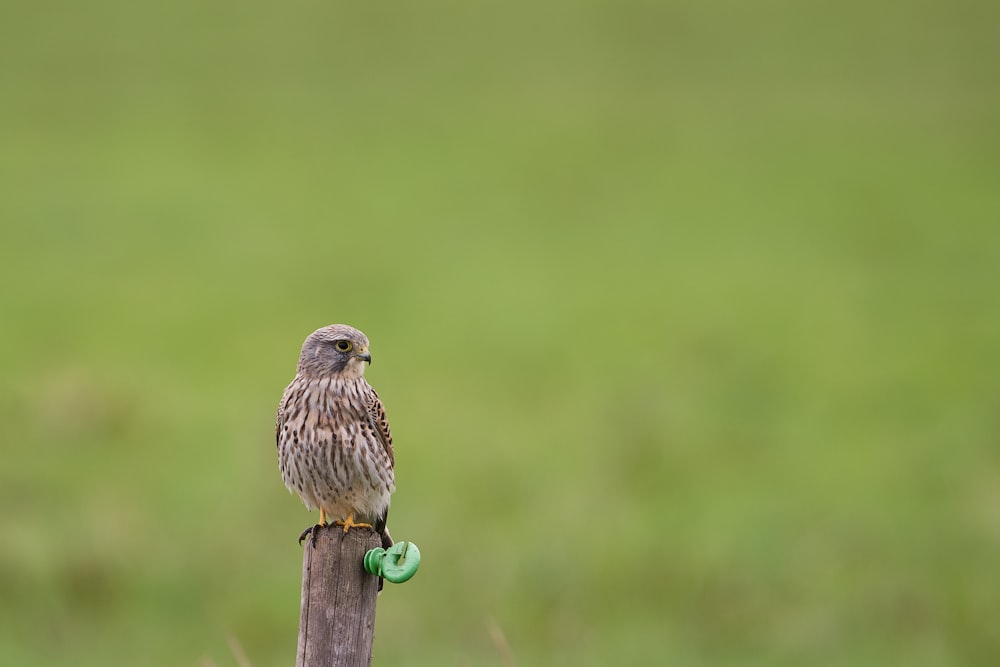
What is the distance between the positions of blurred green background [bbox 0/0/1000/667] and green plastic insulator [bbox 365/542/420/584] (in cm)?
97

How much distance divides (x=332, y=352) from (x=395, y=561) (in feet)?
4.01

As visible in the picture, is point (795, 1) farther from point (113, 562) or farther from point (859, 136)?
point (113, 562)

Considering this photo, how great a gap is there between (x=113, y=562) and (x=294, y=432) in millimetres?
5746

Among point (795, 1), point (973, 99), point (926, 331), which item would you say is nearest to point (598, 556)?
point (926, 331)

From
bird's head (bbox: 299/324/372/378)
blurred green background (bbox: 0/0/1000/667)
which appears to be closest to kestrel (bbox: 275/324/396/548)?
bird's head (bbox: 299/324/372/378)

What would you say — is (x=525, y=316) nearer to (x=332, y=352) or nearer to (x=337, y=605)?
(x=332, y=352)

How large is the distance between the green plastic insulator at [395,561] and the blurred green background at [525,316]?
97 centimetres

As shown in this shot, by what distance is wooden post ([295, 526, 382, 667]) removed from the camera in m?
A: 4.80

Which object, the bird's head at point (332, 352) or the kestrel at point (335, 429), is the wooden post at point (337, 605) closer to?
the kestrel at point (335, 429)

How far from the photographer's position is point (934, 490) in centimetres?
1287

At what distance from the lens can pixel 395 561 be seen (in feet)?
15.6

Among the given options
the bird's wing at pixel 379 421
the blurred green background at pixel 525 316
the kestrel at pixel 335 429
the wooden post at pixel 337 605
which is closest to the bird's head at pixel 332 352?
the kestrel at pixel 335 429

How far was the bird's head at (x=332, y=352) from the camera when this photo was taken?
5.66 m

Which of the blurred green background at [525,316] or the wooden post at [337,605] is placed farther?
the blurred green background at [525,316]
